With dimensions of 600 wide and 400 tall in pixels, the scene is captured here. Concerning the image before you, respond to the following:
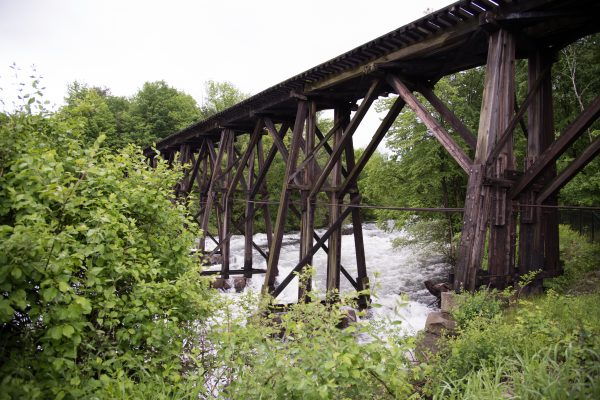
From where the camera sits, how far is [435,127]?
4516mm

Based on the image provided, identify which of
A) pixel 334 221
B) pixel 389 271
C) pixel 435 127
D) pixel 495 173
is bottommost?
pixel 389 271

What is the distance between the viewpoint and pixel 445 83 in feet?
33.6

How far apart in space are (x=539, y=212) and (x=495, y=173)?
3.59 feet

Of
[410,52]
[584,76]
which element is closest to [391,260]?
[584,76]

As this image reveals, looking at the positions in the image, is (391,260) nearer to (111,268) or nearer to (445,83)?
(445,83)

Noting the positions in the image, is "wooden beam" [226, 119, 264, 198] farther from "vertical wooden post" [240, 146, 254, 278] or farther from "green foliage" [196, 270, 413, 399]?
"green foliage" [196, 270, 413, 399]

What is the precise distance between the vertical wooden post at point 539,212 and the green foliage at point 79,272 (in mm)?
3833

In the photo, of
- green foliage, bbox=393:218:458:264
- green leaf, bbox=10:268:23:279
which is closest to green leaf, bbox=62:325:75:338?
green leaf, bbox=10:268:23:279

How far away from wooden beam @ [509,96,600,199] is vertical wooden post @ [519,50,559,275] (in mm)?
619

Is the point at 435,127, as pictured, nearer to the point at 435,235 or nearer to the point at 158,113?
the point at 435,235

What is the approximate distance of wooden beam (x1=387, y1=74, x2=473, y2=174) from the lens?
4244mm

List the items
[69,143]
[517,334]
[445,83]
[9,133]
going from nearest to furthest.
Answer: [9,133], [517,334], [69,143], [445,83]

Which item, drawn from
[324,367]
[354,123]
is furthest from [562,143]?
[324,367]

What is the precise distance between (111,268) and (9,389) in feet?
2.70
